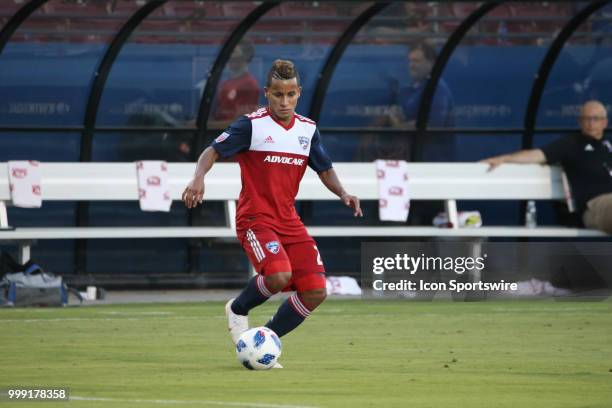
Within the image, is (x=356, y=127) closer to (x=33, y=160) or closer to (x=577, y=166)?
(x=577, y=166)

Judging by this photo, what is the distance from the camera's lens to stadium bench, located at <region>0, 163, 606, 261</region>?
50.1 ft

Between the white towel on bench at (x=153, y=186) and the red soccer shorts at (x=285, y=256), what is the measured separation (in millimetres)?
6332

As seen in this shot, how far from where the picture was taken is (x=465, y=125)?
57.0 feet

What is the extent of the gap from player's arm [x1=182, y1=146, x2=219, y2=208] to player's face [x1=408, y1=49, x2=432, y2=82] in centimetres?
813

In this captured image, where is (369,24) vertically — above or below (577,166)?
above

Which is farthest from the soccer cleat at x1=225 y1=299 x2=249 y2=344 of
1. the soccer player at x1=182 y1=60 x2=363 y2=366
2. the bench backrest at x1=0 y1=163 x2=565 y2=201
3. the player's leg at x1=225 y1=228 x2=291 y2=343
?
the bench backrest at x1=0 y1=163 x2=565 y2=201

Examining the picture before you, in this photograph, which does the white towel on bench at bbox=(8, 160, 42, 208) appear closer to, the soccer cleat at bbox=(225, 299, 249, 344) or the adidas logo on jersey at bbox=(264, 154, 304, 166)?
the soccer cleat at bbox=(225, 299, 249, 344)

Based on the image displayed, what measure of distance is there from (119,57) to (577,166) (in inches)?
205

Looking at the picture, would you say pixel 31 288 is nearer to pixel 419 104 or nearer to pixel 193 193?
pixel 419 104

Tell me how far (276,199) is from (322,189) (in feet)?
22.8

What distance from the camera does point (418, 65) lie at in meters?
17.0

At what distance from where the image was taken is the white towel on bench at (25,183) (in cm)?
1503

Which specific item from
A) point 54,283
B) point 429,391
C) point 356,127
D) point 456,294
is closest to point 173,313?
point 54,283

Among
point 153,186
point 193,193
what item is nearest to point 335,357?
point 193,193
